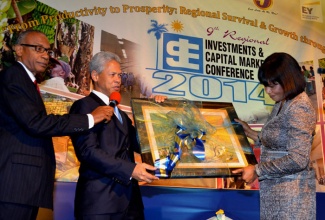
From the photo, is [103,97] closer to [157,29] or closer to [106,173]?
[106,173]

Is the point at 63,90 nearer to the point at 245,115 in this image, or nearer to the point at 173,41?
the point at 173,41

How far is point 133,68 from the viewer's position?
359cm

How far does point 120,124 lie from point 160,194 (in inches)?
56.2

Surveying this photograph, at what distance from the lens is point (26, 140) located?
2.03 m

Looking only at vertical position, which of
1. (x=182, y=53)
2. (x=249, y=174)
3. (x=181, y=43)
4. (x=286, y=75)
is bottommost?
(x=249, y=174)

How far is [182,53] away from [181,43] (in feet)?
0.33

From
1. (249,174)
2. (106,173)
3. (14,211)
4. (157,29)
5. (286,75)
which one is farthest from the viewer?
(157,29)

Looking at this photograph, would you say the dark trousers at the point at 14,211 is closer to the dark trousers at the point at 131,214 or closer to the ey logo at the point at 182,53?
the dark trousers at the point at 131,214

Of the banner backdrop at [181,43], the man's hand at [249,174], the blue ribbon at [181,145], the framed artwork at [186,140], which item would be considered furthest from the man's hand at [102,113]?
the banner backdrop at [181,43]

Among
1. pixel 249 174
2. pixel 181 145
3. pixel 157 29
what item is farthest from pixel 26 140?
pixel 157 29

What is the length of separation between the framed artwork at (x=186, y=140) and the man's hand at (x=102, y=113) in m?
0.27

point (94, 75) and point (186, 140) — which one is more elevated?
point (94, 75)

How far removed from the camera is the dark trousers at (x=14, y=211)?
6.30ft

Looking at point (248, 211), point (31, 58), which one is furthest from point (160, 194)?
point (31, 58)
